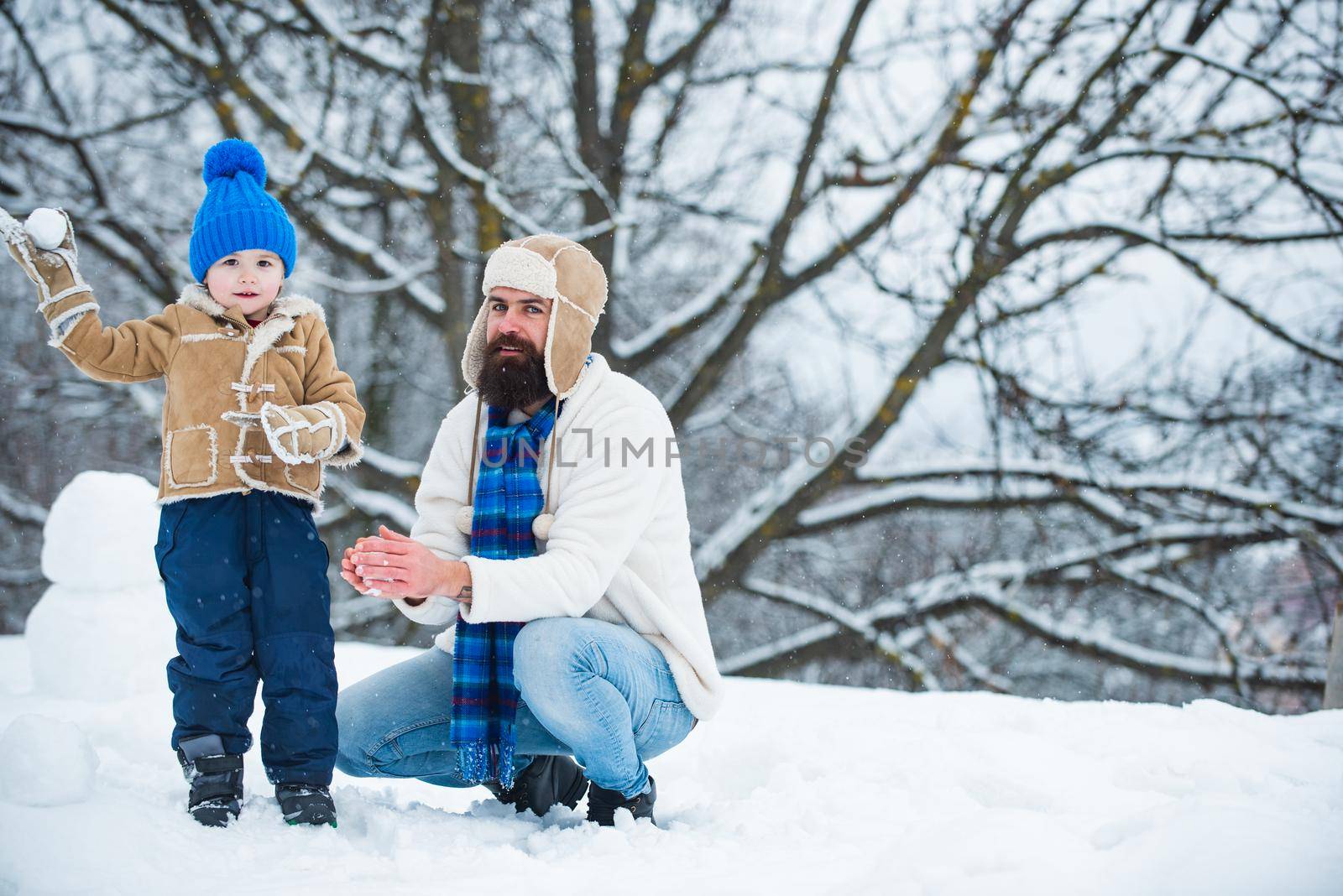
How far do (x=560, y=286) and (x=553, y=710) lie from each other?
880 millimetres

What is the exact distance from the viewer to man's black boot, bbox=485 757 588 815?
6.62 ft

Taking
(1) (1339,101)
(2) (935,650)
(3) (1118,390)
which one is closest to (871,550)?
(2) (935,650)

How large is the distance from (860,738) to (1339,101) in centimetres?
591

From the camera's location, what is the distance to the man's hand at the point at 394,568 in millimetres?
1606

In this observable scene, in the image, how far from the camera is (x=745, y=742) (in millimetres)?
2498

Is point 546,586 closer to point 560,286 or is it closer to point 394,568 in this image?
point 394,568

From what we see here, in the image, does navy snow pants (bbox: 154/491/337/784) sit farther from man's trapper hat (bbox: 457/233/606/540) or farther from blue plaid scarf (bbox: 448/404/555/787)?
man's trapper hat (bbox: 457/233/606/540)

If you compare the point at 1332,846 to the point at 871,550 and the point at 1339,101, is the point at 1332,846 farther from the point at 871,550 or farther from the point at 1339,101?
the point at 1339,101

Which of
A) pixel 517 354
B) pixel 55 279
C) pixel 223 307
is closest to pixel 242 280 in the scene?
pixel 223 307

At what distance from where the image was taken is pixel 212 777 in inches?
68.2

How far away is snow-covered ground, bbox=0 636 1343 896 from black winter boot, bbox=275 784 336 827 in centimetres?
4

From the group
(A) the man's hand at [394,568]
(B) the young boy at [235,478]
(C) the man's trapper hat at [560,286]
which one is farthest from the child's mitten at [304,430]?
(C) the man's trapper hat at [560,286]

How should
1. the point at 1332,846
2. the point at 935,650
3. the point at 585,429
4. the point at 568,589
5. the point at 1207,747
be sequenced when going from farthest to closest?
the point at 935,650, the point at 1207,747, the point at 585,429, the point at 568,589, the point at 1332,846

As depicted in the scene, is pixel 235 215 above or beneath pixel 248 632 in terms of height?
above
